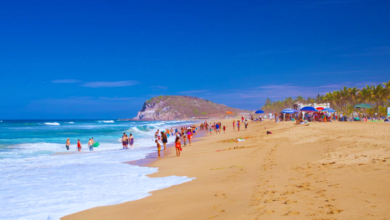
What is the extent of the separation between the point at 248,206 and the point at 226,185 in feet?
6.47

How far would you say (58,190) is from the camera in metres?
7.50

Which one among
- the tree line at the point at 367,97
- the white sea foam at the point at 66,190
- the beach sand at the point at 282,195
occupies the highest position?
the tree line at the point at 367,97

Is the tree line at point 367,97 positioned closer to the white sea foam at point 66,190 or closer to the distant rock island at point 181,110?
the white sea foam at point 66,190

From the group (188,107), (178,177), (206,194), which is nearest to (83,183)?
(178,177)

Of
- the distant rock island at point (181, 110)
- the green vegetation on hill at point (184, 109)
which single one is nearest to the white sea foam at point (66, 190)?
the green vegetation on hill at point (184, 109)

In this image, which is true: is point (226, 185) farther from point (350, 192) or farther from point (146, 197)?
point (350, 192)

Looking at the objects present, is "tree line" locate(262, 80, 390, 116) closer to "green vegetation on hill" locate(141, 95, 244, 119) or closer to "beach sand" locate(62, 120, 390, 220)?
"beach sand" locate(62, 120, 390, 220)

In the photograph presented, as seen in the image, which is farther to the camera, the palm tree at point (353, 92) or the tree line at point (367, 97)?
the palm tree at point (353, 92)

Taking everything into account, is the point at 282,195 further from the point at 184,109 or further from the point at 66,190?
the point at 184,109

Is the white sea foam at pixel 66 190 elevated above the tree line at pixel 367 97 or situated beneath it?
situated beneath

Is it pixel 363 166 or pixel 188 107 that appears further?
pixel 188 107

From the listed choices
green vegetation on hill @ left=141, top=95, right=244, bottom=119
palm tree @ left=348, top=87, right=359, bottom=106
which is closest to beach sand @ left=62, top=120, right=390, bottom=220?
palm tree @ left=348, top=87, right=359, bottom=106

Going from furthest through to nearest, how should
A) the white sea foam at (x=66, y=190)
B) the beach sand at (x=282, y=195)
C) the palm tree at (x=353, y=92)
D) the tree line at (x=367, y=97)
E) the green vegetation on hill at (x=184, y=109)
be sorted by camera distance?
the green vegetation on hill at (x=184, y=109) → the palm tree at (x=353, y=92) → the tree line at (x=367, y=97) → the white sea foam at (x=66, y=190) → the beach sand at (x=282, y=195)

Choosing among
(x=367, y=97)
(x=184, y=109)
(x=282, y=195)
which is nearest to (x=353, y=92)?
(x=367, y=97)
